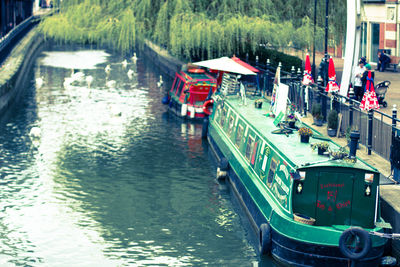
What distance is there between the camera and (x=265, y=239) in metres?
14.3

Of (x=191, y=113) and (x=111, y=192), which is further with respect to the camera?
(x=191, y=113)

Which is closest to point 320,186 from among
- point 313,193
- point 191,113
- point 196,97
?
point 313,193

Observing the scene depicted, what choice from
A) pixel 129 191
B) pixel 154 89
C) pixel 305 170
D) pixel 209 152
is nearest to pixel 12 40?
pixel 154 89

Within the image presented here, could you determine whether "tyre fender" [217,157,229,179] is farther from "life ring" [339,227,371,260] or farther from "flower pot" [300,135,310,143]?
"life ring" [339,227,371,260]

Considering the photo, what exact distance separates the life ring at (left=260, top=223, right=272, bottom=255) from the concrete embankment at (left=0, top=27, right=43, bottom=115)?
71.4 feet

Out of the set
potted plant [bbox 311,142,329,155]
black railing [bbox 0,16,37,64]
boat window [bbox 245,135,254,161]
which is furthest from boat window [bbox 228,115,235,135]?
black railing [bbox 0,16,37,64]

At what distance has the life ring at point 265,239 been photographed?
1427cm

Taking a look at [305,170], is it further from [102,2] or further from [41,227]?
[102,2]

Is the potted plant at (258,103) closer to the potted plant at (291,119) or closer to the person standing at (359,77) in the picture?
the potted plant at (291,119)

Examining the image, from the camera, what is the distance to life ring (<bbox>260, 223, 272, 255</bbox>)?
46.8ft

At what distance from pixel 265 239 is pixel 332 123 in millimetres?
7719

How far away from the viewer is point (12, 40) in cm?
5766

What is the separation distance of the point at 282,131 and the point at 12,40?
148ft

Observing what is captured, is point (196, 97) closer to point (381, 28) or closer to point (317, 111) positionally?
point (317, 111)
